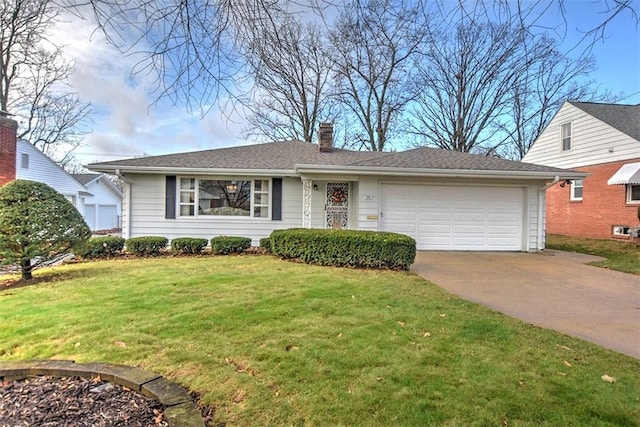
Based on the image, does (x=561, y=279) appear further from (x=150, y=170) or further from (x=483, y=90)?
(x=483, y=90)

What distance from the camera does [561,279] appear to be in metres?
6.96

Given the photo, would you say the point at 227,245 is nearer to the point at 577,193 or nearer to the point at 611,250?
the point at 611,250

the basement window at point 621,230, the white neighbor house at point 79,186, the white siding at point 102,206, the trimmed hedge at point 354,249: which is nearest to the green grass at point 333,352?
the trimmed hedge at point 354,249

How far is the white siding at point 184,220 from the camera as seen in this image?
11.0 m

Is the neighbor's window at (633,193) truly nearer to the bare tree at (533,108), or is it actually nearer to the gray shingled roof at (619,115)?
the gray shingled roof at (619,115)

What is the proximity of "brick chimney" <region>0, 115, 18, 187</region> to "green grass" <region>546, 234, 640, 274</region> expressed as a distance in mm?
19588

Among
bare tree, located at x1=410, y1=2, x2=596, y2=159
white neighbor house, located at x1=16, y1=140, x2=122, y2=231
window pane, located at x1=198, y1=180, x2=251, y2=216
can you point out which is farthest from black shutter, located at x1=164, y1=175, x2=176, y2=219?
bare tree, located at x1=410, y1=2, x2=596, y2=159

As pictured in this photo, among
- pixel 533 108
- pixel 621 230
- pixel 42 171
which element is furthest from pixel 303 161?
pixel 533 108

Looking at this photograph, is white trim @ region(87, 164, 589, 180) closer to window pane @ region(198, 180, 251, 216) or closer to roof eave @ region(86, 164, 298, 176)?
roof eave @ region(86, 164, 298, 176)

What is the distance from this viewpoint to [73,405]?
96.2 inches

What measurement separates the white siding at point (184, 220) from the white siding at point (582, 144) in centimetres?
1198

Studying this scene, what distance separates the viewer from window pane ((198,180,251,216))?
1130 cm

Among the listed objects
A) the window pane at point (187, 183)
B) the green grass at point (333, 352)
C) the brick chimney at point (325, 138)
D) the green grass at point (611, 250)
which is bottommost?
the green grass at point (333, 352)

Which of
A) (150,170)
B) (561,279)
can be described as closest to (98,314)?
(150,170)
